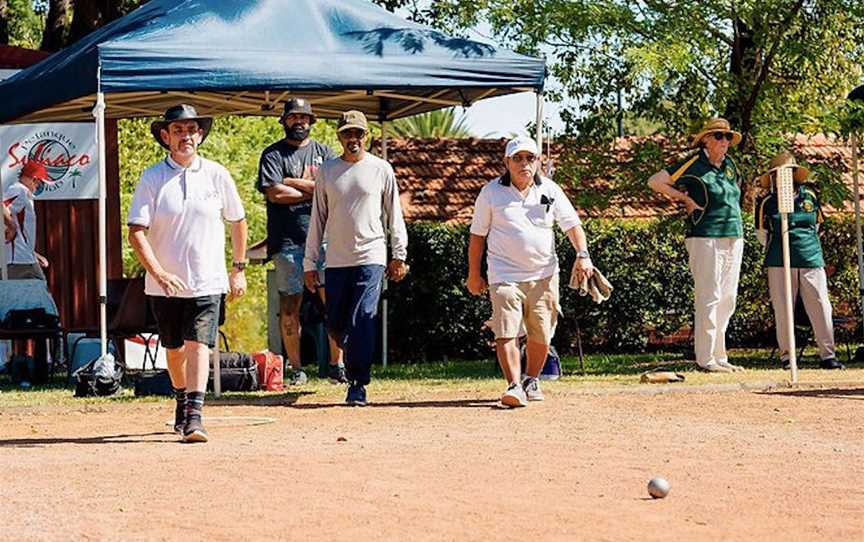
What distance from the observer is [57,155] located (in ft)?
64.4

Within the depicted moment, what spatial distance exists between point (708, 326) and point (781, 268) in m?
1.07

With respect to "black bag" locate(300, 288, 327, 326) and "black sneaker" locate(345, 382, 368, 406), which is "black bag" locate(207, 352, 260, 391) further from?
"black sneaker" locate(345, 382, 368, 406)

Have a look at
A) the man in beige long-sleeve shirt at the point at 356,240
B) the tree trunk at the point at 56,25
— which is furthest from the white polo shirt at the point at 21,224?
the tree trunk at the point at 56,25

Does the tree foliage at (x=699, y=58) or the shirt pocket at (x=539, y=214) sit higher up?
the tree foliage at (x=699, y=58)

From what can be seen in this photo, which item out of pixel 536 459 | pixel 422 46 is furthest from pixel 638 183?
pixel 536 459

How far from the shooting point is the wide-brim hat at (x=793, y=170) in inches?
606

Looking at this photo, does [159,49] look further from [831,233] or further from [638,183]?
[831,233]

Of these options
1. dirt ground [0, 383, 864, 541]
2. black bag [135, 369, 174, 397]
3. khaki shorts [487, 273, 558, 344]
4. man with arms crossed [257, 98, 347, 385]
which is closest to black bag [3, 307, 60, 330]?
black bag [135, 369, 174, 397]

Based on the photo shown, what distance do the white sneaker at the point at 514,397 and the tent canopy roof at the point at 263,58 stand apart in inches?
121

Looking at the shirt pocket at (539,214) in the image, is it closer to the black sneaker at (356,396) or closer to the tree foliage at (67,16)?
the black sneaker at (356,396)

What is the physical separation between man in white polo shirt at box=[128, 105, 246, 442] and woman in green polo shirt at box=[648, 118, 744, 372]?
555cm

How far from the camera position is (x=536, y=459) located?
9.74m

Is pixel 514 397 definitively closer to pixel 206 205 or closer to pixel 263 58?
pixel 206 205

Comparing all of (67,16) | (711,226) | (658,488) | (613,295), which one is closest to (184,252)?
(658,488)
